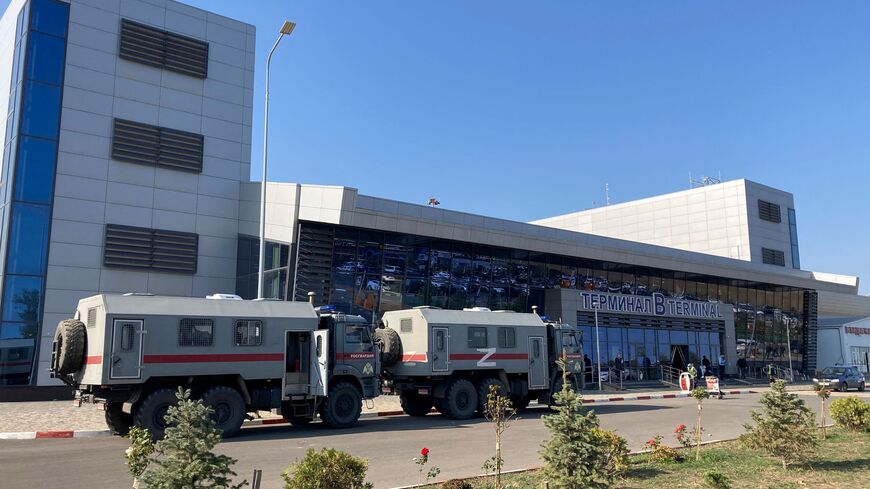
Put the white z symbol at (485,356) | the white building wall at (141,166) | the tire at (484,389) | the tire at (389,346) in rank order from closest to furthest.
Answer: the tire at (389,346) → the tire at (484,389) → the white z symbol at (485,356) → the white building wall at (141,166)

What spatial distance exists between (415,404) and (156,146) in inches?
657

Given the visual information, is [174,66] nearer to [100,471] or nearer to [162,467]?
[100,471]

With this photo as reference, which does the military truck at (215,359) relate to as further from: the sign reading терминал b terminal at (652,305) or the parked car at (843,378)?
the parked car at (843,378)

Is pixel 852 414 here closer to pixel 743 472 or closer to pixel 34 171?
pixel 743 472

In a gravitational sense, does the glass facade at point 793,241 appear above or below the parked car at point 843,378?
above

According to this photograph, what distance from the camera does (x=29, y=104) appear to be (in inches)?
1041

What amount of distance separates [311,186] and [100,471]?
17.4 metres

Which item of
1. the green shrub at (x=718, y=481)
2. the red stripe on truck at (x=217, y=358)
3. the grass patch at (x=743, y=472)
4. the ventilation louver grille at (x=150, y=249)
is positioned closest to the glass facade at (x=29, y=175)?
the ventilation louver grille at (x=150, y=249)

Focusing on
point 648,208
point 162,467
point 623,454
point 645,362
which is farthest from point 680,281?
point 162,467

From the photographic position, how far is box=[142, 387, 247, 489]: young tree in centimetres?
547

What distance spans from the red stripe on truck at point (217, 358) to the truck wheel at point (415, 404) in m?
5.47

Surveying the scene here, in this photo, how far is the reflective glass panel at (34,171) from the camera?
25.9 m

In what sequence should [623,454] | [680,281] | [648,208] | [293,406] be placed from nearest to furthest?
[623,454] < [293,406] < [680,281] < [648,208]

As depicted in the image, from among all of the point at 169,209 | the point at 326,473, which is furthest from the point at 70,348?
the point at 169,209
